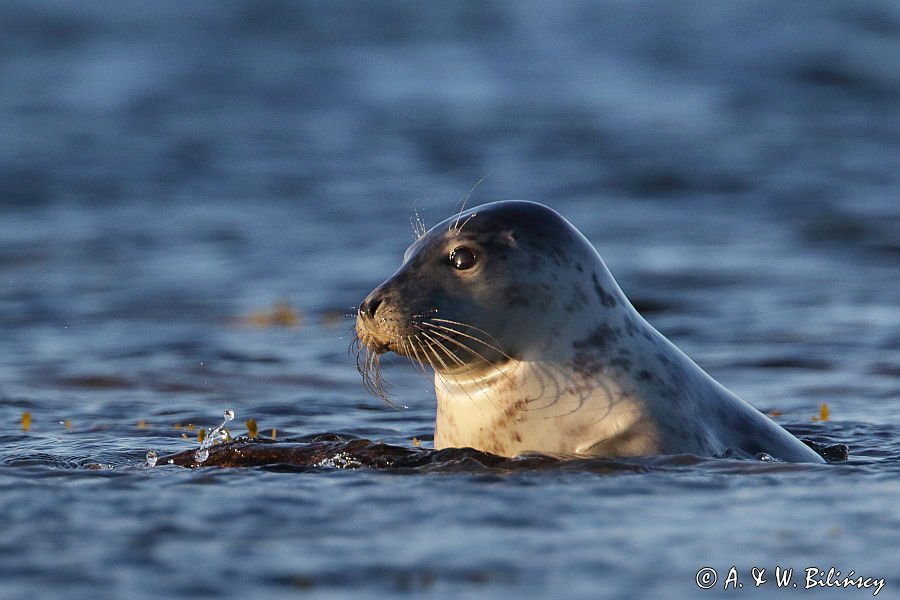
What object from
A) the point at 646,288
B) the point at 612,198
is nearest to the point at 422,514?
the point at 646,288

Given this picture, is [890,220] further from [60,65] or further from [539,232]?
[60,65]


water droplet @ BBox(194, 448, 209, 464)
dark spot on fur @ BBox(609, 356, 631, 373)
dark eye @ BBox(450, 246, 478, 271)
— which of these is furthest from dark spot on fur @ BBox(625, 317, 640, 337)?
water droplet @ BBox(194, 448, 209, 464)

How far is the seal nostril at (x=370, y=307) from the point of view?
5594 mm

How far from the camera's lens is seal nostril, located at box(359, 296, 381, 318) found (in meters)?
5.59

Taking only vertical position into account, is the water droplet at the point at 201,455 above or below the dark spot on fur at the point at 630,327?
below

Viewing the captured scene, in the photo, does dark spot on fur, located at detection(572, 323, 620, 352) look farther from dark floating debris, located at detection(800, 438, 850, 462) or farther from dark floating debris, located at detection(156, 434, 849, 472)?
dark floating debris, located at detection(800, 438, 850, 462)

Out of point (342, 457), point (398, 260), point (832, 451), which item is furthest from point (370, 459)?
point (398, 260)

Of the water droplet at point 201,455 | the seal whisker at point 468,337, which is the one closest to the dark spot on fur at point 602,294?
the seal whisker at point 468,337

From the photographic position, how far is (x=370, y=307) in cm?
561

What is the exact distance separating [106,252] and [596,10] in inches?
904

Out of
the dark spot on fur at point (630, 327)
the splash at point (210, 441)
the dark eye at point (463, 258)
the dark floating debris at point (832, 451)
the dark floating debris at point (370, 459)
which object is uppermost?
the dark eye at point (463, 258)

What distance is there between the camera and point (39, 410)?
7.84 meters

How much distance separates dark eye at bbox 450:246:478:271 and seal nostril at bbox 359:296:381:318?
0.33 meters

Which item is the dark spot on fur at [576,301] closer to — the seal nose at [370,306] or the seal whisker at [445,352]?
the seal whisker at [445,352]
